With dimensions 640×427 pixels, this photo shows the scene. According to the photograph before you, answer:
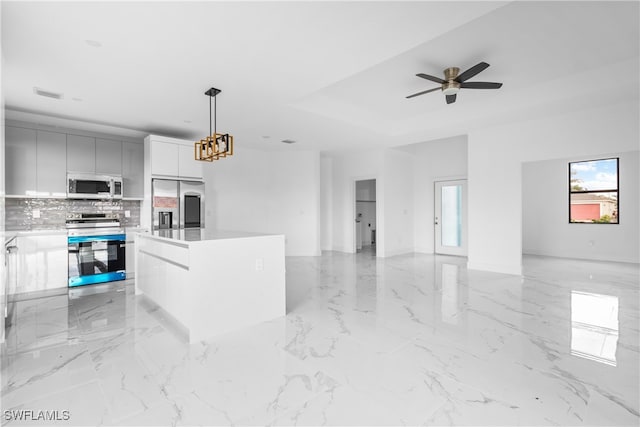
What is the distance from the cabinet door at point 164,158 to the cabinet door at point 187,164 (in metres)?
0.07

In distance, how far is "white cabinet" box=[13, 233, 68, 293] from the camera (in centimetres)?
407

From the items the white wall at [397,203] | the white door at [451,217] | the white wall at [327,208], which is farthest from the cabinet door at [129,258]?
the white door at [451,217]

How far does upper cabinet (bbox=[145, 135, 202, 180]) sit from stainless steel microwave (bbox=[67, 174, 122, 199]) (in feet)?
2.21

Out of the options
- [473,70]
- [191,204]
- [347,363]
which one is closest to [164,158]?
[191,204]

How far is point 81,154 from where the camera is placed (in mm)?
4781

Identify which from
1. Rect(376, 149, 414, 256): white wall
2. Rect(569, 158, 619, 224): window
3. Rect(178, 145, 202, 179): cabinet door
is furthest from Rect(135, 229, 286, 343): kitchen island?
Rect(569, 158, 619, 224): window

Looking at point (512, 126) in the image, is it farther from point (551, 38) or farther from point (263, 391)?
point (263, 391)

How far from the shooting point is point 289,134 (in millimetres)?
5668

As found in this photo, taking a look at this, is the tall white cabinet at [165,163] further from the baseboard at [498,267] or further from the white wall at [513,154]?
the baseboard at [498,267]

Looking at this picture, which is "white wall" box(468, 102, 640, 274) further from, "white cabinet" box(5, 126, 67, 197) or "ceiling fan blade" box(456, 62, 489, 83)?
"white cabinet" box(5, 126, 67, 197)

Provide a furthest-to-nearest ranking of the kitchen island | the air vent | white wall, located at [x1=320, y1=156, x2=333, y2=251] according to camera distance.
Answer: white wall, located at [x1=320, y1=156, x2=333, y2=251], the air vent, the kitchen island

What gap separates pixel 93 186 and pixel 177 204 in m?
1.23

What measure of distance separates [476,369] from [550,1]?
2.86 meters

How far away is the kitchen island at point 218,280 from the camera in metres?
2.56
